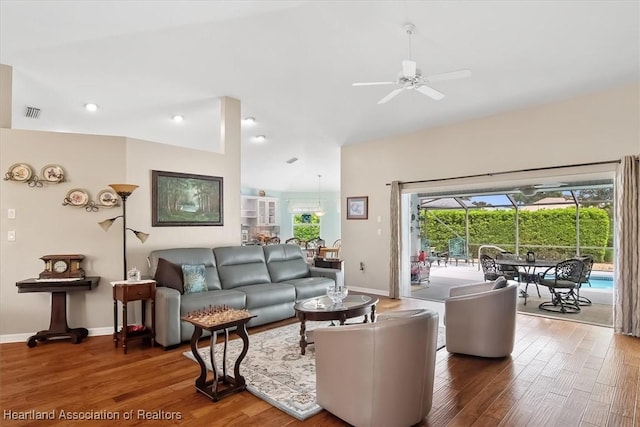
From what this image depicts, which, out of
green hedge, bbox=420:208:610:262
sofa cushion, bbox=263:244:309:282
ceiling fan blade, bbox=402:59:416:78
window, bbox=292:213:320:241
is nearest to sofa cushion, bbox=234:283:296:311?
sofa cushion, bbox=263:244:309:282

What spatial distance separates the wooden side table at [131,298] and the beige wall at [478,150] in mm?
4136

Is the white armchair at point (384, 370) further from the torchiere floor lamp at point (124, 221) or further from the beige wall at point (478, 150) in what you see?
the beige wall at point (478, 150)

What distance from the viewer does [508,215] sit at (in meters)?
8.44

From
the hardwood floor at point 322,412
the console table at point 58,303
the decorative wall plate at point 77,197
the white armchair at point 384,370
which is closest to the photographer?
the white armchair at point 384,370

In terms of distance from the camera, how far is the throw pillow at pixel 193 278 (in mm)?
4156

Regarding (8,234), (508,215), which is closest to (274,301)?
(8,234)

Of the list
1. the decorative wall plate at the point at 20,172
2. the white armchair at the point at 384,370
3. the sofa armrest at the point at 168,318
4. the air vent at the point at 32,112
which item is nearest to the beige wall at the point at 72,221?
the decorative wall plate at the point at 20,172

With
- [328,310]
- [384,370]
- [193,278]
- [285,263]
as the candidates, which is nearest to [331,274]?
[285,263]

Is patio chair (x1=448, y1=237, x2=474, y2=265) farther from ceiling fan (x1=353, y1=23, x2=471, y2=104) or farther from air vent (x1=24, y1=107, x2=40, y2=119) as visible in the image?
air vent (x1=24, y1=107, x2=40, y2=119)

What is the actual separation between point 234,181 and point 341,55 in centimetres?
260

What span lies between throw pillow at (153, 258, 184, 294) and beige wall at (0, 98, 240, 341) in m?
0.56

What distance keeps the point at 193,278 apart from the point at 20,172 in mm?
2269

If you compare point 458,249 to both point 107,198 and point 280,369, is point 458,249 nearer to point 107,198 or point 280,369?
point 280,369

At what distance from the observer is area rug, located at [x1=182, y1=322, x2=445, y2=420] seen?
2593mm
